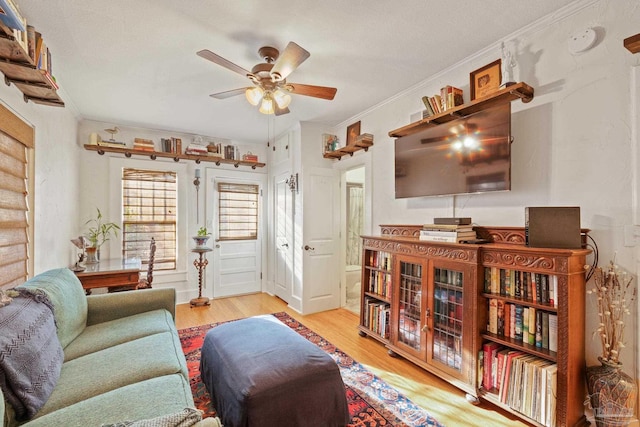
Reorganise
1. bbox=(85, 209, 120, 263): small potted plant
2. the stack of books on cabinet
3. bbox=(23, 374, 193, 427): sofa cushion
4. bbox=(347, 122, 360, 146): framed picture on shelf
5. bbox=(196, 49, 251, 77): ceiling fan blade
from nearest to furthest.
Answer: bbox=(23, 374, 193, 427): sofa cushion → the stack of books on cabinet → bbox=(196, 49, 251, 77): ceiling fan blade → bbox=(347, 122, 360, 146): framed picture on shelf → bbox=(85, 209, 120, 263): small potted plant

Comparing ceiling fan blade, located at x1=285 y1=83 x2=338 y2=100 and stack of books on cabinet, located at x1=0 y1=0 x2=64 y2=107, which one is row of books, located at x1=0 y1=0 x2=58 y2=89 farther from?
ceiling fan blade, located at x1=285 y1=83 x2=338 y2=100

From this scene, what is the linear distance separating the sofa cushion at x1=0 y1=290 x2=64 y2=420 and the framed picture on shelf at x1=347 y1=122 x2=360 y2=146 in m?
3.21

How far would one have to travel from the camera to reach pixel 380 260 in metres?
3.00

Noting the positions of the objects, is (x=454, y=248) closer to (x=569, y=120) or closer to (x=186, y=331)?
(x=569, y=120)

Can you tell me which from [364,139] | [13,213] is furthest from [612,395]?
[13,213]

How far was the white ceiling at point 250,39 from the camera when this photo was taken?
1.84 m

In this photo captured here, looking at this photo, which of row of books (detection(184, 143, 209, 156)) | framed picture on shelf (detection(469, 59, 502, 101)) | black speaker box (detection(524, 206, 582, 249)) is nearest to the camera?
black speaker box (detection(524, 206, 582, 249))

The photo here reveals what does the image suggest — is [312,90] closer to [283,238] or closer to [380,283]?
[380,283]

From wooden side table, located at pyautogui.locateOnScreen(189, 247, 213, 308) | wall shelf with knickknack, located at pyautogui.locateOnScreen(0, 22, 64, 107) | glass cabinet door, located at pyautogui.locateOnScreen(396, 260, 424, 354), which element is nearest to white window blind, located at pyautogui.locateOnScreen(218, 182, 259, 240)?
wooden side table, located at pyautogui.locateOnScreen(189, 247, 213, 308)

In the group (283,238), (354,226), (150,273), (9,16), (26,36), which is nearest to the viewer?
(9,16)

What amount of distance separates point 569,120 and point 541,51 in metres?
0.54

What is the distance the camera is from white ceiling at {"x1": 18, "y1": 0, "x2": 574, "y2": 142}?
1842 millimetres

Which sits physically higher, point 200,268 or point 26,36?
point 26,36

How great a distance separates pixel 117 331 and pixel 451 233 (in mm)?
2511
